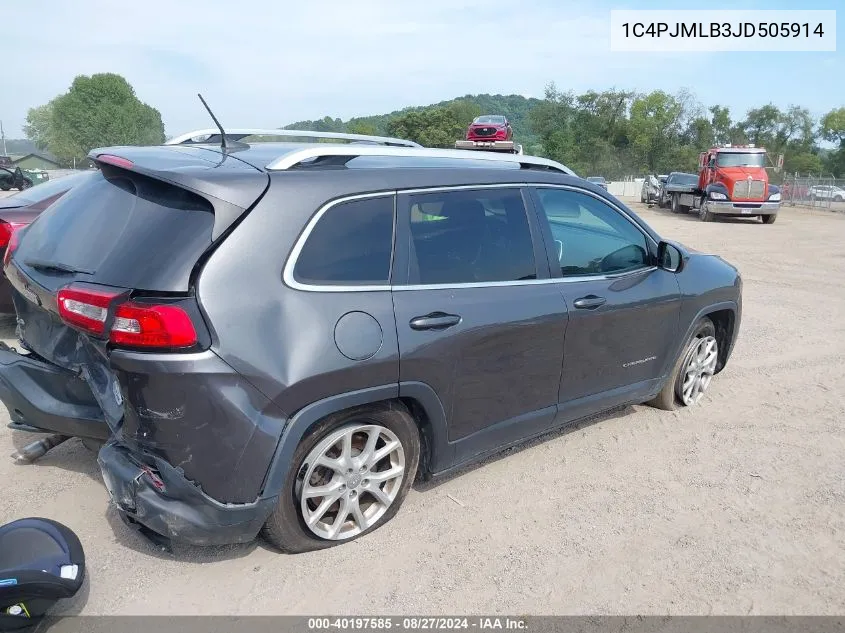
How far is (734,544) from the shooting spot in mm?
3254

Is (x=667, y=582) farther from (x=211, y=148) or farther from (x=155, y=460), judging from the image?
(x=211, y=148)

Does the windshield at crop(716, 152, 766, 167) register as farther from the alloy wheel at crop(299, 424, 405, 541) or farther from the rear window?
the rear window

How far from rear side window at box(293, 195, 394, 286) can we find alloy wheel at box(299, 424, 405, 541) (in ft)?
2.22

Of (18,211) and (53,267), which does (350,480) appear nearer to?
(53,267)

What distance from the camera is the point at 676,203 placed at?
27.4 m

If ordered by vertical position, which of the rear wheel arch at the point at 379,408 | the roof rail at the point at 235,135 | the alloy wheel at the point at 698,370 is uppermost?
the roof rail at the point at 235,135

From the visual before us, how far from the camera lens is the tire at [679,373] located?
4.70 meters

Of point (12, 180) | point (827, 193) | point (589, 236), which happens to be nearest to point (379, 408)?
point (589, 236)

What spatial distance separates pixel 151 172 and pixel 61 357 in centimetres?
97

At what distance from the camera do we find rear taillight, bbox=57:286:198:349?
8.16 feet

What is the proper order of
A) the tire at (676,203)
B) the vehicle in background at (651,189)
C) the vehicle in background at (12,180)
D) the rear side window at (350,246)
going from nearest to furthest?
the rear side window at (350,246) < the tire at (676,203) < the vehicle in background at (651,189) < the vehicle in background at (12,180)

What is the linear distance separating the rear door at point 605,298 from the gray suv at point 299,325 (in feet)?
0.07

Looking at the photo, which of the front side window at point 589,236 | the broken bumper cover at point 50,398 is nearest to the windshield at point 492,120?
the front side window at point 589,236

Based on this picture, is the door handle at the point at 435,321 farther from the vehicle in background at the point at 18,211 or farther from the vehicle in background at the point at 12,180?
the vehicle in background at the point at 12,180
